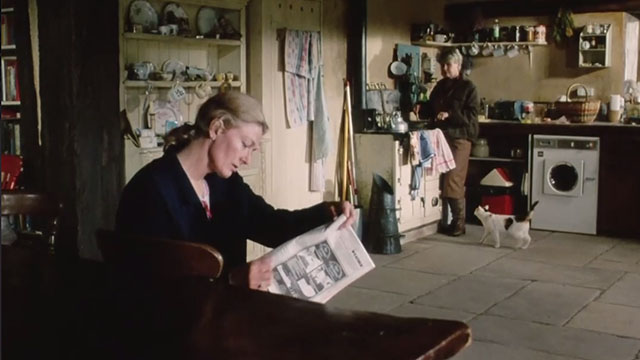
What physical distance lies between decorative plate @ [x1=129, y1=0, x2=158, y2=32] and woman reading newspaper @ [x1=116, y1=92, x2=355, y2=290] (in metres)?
2.64

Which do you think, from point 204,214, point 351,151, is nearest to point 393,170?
point 351,151

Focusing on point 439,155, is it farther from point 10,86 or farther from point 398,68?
point 10,86

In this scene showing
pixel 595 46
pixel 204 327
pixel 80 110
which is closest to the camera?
pixel 204 327

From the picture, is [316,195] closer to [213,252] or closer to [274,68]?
[274,68]

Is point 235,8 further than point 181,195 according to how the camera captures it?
Yes

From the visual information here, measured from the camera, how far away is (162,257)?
206 centimetres

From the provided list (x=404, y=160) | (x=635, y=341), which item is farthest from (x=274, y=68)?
(x=635, y=341)

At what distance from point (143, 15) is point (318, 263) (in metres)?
3.18

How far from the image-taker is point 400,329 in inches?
58.5

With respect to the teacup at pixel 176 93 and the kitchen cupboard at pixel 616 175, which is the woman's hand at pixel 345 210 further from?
the kitchen cupboard at pixel 616 175

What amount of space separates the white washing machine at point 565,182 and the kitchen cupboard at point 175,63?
285 cm

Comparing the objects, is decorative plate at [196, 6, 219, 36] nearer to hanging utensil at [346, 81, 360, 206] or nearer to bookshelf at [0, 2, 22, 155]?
bookshelf at [0, 2, 22, 155]

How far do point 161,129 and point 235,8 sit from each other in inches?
41.7

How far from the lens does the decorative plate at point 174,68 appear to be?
5363 mm
